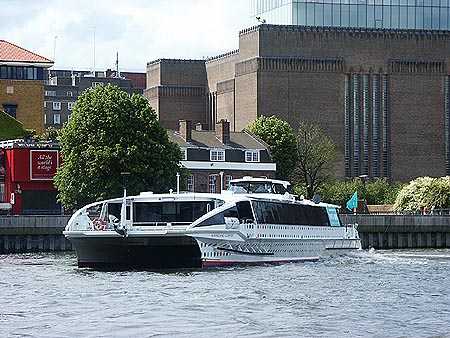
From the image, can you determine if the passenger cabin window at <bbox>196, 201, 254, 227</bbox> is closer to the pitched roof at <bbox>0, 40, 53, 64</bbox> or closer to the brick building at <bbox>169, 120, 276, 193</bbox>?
the brick building at <bbox>169, 120, 276, 193</bbox>

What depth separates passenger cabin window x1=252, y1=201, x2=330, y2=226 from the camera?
79.3m

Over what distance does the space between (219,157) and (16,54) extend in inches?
1219

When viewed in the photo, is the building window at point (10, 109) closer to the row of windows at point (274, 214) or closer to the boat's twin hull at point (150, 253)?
the row of windows at point (274, 214)

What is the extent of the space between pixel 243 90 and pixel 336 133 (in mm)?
Result: 12124

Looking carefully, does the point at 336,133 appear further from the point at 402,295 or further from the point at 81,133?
the point at 402,295

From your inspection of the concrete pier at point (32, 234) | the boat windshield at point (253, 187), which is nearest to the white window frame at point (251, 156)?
the concrete pier at point (32, 234)

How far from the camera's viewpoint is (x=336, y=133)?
163625mm

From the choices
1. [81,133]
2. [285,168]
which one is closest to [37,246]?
[81,133]

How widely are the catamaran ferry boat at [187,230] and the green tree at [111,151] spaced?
24.7m

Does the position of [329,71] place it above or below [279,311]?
above

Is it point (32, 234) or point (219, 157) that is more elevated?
point (219, 157)

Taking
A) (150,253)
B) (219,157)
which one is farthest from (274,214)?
(219,157)

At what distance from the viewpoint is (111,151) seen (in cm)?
10719

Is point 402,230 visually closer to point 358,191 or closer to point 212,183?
point 212,183
